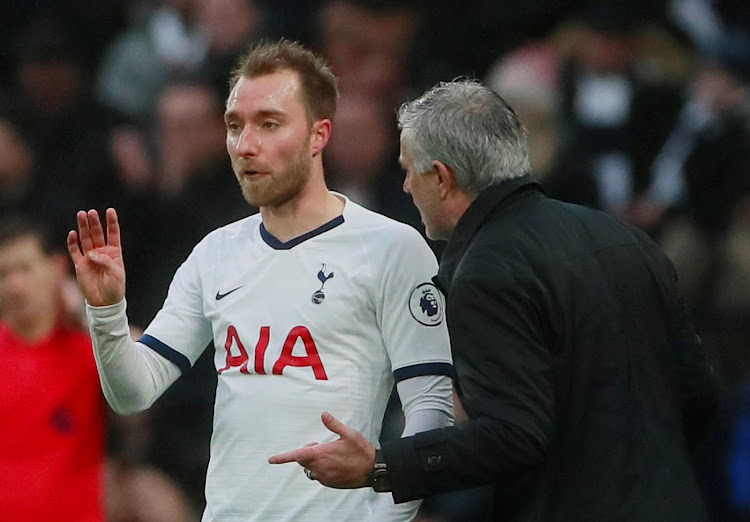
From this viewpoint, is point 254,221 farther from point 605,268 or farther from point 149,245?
point 149,245

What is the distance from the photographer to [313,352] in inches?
125

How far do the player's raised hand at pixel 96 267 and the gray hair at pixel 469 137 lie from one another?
0.76 meters

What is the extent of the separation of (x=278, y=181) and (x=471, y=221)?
649 millimetres

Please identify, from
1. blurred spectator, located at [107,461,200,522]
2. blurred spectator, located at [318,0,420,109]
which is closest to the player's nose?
blurred spectator, located at [318,0,420,109]

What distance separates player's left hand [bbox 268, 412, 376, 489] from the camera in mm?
2688

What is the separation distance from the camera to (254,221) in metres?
3.51

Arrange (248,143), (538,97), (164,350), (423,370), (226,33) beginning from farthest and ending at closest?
(226,33) → (538,97) → (164,350) → (248,143) → (423,370)

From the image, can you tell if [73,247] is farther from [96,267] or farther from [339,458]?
[339,458]

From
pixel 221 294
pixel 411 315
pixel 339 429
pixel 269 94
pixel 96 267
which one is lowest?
pixel 339 429

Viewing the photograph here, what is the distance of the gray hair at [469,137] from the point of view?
2895 mm

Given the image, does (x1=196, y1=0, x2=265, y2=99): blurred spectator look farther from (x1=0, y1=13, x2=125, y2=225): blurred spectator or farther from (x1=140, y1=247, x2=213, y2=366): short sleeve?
(x1=140, y1=247, x2=213, y2=366): short sleeve

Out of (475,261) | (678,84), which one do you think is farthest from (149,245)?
(475,261)

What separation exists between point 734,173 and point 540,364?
2.78m

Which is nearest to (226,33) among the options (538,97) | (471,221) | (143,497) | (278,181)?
(538,97)
